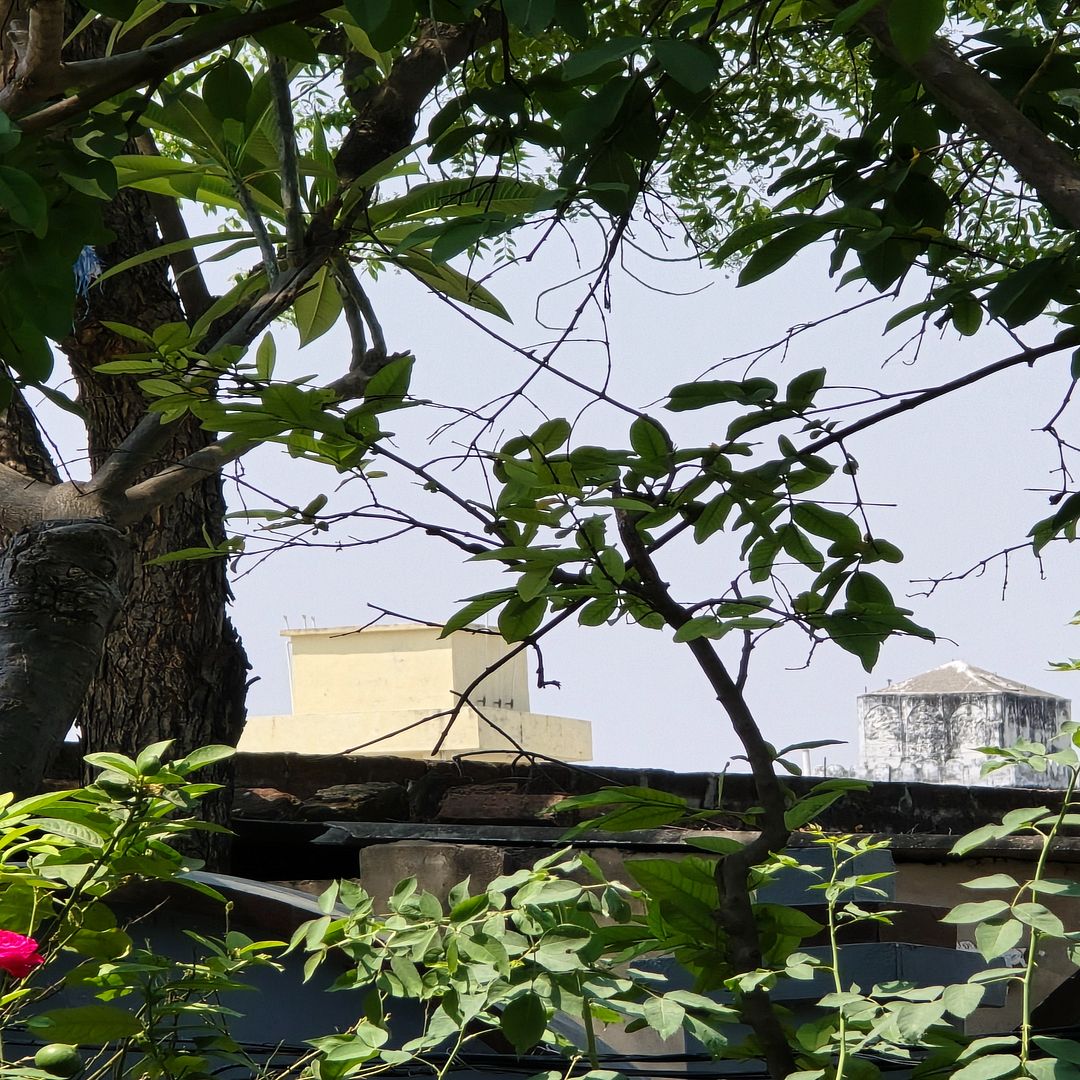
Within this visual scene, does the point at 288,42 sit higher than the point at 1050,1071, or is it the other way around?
the point at 288,42

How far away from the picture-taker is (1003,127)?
4.19ft

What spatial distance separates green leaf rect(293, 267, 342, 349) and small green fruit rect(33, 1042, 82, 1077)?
160 cm

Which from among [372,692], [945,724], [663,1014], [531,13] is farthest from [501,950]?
[372,692]

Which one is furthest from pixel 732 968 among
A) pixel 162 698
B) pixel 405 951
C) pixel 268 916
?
pixel 162 698

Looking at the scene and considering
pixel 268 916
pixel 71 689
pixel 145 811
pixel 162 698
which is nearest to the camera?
pixel 145 811

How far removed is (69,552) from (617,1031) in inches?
54.9

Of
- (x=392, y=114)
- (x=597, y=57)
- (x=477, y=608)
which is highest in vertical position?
(x=392, y=114)

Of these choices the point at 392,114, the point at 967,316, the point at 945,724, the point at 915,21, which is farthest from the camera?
the point at 945,724

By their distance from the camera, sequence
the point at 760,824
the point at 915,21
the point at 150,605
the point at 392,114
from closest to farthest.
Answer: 1. the point at 915,21
2. the point at 760,824
3. the point at 392,114
4. the point at 150,605

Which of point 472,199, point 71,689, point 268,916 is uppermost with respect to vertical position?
point 472,199

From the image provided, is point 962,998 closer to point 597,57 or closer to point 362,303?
point 597,57

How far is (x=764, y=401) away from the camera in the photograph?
4.22 ft

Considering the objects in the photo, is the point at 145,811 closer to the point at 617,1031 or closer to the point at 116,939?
the point at 116,939

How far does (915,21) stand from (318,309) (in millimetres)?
1635
